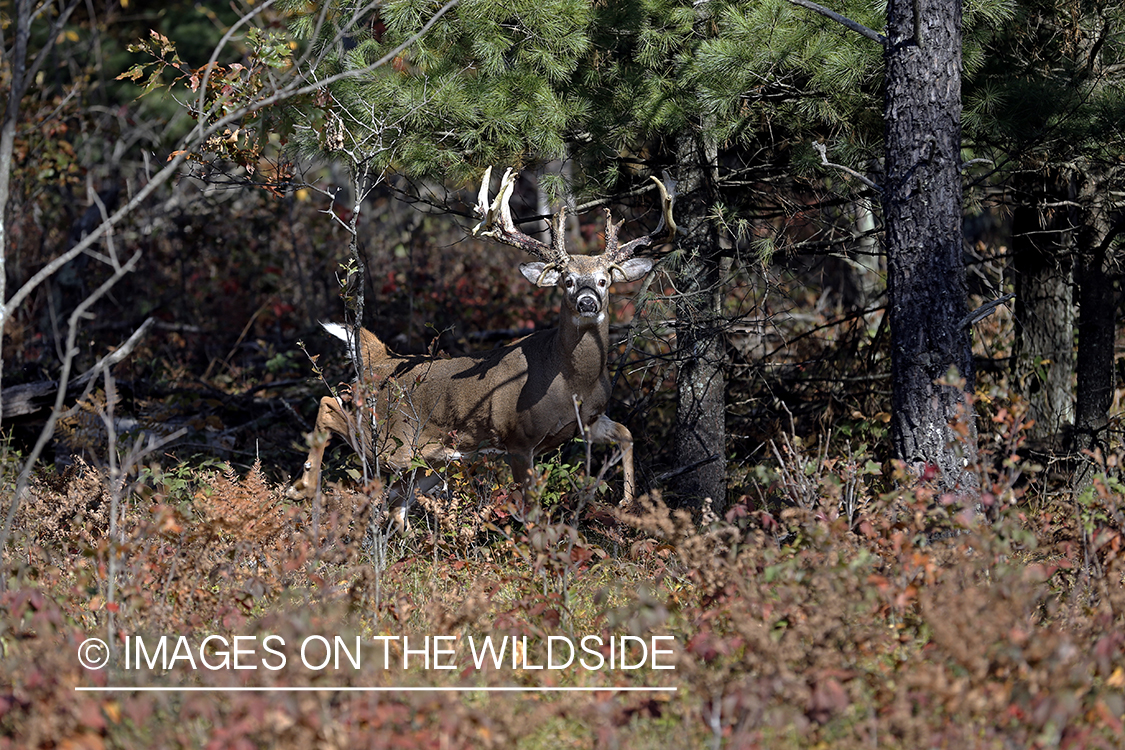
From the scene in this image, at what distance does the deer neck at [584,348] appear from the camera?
22.3 feet

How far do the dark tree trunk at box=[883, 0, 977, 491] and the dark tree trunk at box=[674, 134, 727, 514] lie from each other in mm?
1527

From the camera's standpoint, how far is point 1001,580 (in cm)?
394

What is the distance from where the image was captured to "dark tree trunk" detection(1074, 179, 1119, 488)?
7.12 m

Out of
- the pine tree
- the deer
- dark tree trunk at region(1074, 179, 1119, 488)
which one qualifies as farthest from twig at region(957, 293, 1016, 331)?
dark tree trunk at region(1074, 179, 1119, 488)

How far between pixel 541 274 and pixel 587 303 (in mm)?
547

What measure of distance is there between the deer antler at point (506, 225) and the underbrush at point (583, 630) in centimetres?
184

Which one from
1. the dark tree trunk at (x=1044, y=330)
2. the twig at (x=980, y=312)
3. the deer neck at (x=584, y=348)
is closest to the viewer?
the twig at (x=980, y=312)

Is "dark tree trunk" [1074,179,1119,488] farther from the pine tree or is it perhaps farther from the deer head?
the deer head

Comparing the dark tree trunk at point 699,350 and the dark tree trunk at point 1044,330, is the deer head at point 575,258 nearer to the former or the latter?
the dark tree trunk at point 699,350

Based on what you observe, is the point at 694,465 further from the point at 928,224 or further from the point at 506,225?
the point at 928,224

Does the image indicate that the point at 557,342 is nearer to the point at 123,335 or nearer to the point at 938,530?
the point at 938,530

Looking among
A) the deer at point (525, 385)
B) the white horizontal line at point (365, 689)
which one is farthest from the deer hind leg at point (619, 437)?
the white horizontal line at point (365, 689)

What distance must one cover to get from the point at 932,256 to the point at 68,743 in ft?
14.3

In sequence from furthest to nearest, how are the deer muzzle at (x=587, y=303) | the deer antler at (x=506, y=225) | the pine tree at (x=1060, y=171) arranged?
the deer antler at (x=506, y=225) < the deer muzzle at (x=587, y=303) < the pine tree at (x=1060, y=171)
